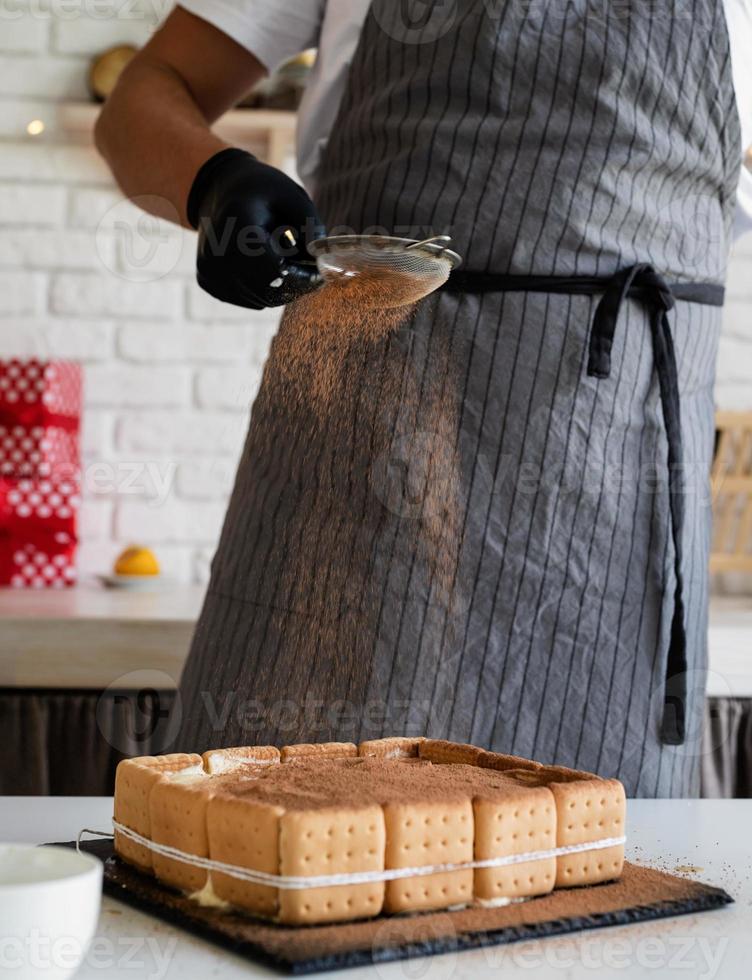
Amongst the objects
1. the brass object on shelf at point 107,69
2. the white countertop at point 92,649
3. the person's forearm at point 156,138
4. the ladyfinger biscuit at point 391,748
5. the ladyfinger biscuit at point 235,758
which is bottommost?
the white countertop at point 92,649

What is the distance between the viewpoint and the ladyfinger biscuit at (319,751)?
663 millimetres

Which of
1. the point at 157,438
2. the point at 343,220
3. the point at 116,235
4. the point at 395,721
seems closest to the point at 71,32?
the point at 116,235

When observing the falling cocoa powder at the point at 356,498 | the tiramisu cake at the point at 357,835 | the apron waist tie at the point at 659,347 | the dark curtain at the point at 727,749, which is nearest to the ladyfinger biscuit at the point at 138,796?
the tiramisu cake at the point at 357,835

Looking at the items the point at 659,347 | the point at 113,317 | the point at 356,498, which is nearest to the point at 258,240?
the point at 356,498

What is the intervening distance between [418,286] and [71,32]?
1.26 metres

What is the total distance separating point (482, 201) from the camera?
0.93 m

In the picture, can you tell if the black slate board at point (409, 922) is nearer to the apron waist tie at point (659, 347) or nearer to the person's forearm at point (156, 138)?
the apron waist tie at point (659, 347)

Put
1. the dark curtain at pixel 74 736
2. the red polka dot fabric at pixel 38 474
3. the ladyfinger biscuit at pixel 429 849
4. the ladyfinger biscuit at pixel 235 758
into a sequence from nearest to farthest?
the ladyfinger biscuit at pixel 429 849, the ladyfinger biscuit at pixel 235 758, the dark curtain at pixel 74 736, the red polka dot fabric at pixel 38 474

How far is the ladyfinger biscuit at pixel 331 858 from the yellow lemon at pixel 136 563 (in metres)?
1.31

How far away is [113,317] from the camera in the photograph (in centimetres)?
187

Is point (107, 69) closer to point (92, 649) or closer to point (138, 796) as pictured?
point (92, 649)

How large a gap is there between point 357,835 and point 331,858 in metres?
0.01

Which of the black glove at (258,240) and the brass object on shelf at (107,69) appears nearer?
the black glove at (258,240)

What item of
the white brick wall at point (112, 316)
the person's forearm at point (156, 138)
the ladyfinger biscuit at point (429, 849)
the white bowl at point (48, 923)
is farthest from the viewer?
the white brick wall at point (112, 316)
